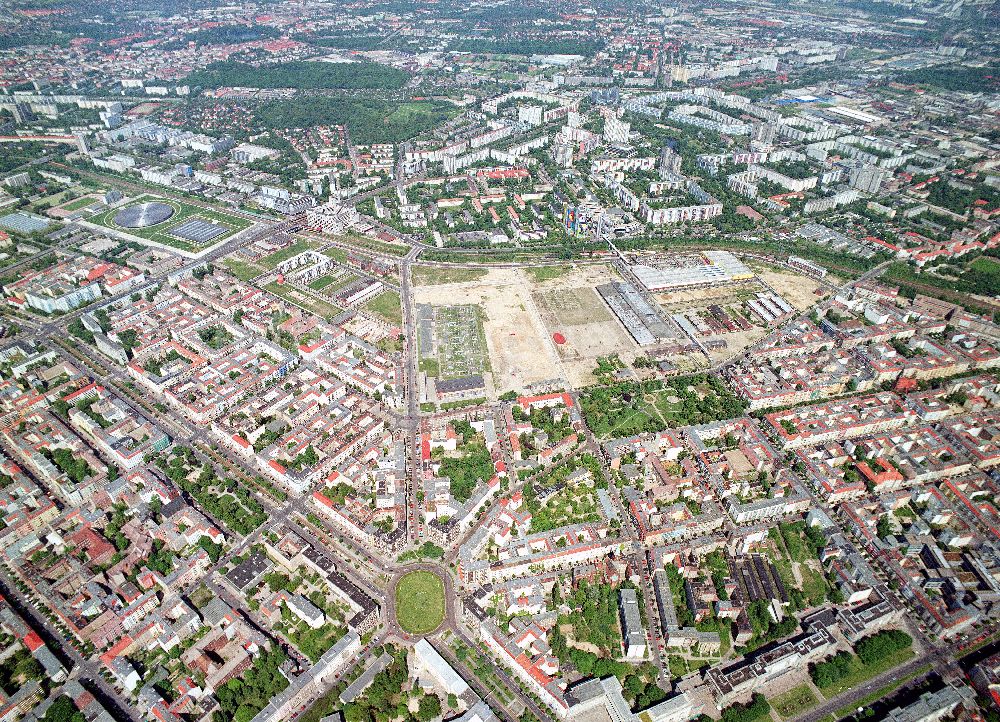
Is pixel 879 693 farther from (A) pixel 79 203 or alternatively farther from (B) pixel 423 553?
(A) pixel 79 203

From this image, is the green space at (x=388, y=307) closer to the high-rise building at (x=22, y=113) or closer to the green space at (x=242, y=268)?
the green space at (x=242, y=268)

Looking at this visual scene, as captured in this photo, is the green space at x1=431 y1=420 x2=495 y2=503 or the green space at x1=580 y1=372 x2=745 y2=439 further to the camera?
the green space at x1=580 y1=372 x2=745 y2=439

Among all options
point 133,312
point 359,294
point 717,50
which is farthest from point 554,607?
point 717,50

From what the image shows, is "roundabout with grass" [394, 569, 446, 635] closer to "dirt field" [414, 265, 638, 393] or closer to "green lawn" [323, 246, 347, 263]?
"dirt field" [414, 265, 638, 393]

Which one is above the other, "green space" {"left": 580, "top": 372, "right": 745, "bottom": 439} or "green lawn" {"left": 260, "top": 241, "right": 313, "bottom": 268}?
"green lawn" {"left": 260, "top": 241, "right": 313, "bottom": 268}

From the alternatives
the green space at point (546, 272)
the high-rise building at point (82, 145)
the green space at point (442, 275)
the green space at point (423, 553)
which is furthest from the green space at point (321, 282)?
the high-rise building at point (82, 145)

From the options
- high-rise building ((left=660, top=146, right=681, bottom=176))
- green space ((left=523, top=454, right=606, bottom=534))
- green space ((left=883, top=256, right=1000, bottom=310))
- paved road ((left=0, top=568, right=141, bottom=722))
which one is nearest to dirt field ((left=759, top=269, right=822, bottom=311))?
green space ((left=883, top=256, right=1000, bottom=310))

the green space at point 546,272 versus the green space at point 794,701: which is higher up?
the green space at point 546,272
